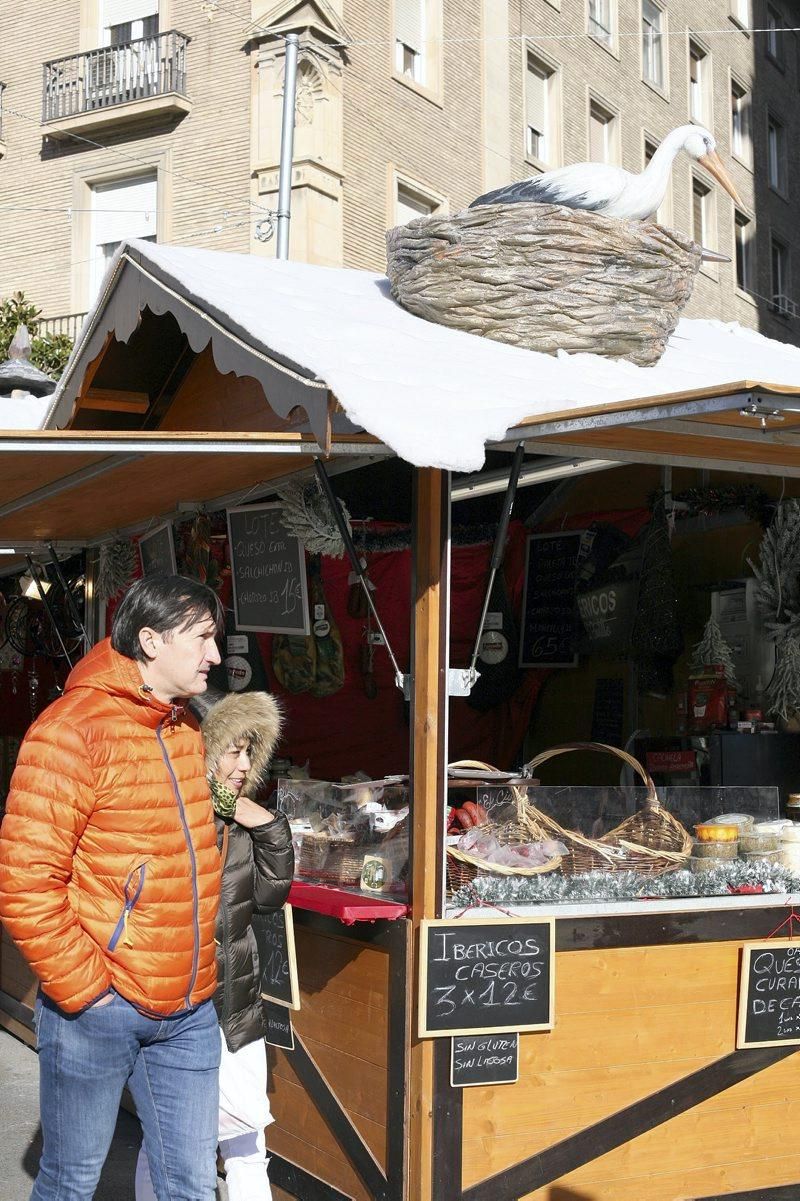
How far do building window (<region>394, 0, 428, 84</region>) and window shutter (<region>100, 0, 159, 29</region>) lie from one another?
3.75m

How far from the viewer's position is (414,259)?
18.1 feet

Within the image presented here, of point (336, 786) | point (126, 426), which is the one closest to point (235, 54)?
point (126, 426)

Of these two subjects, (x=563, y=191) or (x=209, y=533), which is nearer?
(x=563, y=191)

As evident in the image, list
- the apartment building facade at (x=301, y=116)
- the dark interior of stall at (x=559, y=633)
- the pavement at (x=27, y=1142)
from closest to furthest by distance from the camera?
1. the pavement at (x=27, y=1142)
2. the dark interior of stall at (x=559, y=633)
3. the apartment building facade at (x=301, y=116)

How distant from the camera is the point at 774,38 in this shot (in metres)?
30.9

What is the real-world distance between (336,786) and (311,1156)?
4.03 ft

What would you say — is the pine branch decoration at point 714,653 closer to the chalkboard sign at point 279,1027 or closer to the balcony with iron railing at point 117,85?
the chalkboard sign at point 279,1027

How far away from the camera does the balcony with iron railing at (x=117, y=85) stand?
20516 millimetres

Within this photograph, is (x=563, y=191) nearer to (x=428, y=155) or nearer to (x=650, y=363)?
(x=650, y=363)

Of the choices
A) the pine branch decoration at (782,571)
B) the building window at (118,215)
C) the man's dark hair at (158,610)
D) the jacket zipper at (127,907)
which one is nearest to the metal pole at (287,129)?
the building window at (118,215)

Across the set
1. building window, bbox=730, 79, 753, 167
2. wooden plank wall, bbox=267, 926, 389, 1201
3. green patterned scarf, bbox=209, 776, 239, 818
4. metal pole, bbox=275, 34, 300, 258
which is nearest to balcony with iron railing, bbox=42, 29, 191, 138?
metal pole, bbox=275, 34, 300, 258

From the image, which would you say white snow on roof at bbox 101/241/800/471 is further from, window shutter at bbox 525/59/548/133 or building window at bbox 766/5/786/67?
building window at bbox 766/5/786/67

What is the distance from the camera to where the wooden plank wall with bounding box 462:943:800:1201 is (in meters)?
4.26

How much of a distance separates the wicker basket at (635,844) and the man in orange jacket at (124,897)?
59.9 inches
